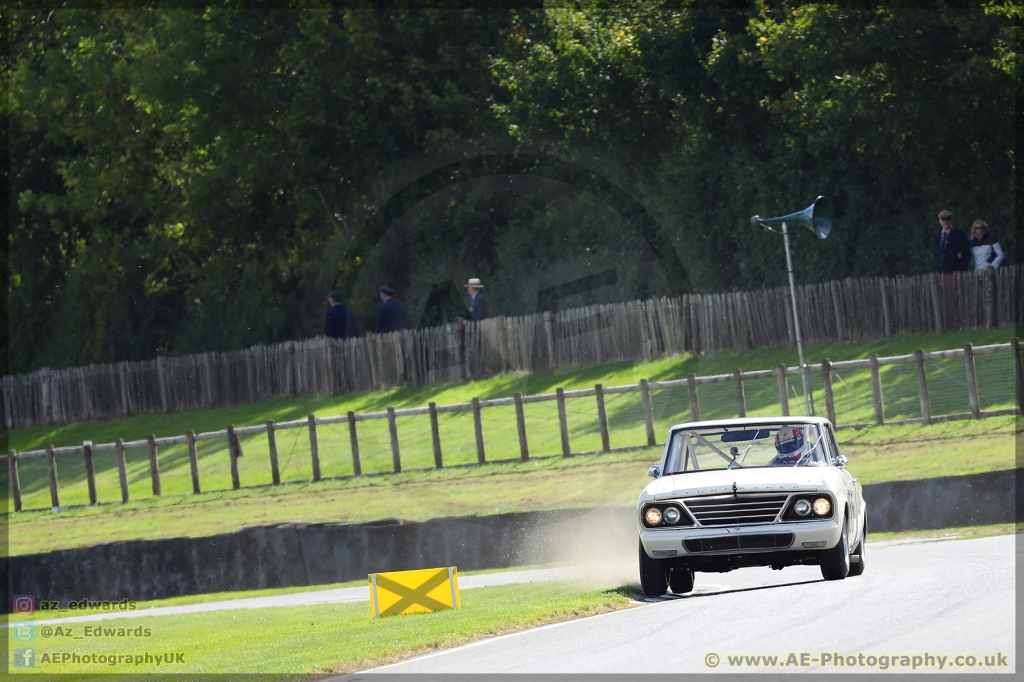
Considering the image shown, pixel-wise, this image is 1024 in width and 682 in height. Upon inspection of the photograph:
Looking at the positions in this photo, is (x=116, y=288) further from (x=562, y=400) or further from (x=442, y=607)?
(x=442, y=607)

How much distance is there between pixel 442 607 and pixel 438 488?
11641 mm

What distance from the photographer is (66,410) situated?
5041 centimetres

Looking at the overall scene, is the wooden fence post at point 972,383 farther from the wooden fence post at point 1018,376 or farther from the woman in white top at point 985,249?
the woman in white top at point 985,249

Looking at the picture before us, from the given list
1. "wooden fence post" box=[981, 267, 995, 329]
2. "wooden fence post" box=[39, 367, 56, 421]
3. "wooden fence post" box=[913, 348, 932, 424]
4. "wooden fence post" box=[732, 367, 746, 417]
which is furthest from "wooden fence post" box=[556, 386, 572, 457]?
"wooden fence post" box=[39, 367, 56, 421]

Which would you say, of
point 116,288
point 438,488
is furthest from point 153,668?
point 116,288

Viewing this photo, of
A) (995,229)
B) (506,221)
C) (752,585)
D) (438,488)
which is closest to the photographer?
(752,585)

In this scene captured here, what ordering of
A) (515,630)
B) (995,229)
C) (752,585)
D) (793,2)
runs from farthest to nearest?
(793,2), (995,229), (752,585), (515,630)

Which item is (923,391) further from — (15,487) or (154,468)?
(15,487)

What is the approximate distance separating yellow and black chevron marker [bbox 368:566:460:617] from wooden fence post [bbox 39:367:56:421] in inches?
1435

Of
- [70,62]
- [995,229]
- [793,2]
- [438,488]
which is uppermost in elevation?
[70,62]

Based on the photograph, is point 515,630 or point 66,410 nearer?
point 515,630

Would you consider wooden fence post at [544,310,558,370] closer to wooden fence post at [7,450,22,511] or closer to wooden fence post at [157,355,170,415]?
wooden fence post at [7,450,22,511]

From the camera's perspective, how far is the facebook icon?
16375 mm

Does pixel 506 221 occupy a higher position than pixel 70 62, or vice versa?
pixel 70 62
